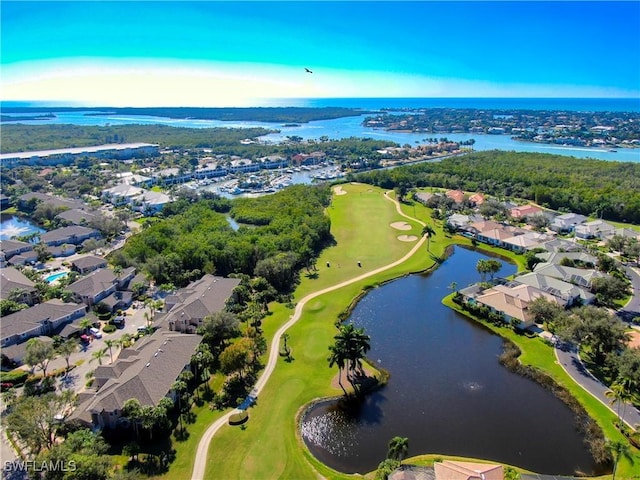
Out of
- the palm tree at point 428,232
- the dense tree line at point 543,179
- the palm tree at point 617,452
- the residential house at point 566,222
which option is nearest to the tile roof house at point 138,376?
the palm tree at point 617,452

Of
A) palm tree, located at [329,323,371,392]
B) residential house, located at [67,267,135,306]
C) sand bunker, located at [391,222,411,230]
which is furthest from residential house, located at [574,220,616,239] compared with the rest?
residential house, located at [67,267,135,306]

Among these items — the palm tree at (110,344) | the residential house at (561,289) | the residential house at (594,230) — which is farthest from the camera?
the residential house at (594,230)

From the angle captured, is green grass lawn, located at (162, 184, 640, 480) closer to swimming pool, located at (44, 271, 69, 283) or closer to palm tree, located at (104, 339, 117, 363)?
palm tree, located at (104, 339, 117, 363)

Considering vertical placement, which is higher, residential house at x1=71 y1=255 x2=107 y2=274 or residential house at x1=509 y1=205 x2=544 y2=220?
residential house at x1=71 y1=255 x2=107 y2=274

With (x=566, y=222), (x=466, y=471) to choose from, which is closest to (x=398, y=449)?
(x=466, y=471)

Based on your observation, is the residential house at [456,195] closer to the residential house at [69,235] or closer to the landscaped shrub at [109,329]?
the landscaped shrub at [109,329]
